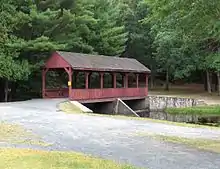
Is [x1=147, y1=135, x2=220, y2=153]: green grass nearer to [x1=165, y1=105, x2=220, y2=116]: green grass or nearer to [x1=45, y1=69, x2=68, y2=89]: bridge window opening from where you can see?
[x1=165, y1=105, x2=220, y2=116]: green grass

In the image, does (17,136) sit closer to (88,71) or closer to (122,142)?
(122,142)

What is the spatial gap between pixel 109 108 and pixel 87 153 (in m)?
24.8

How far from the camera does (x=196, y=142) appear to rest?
12812mm

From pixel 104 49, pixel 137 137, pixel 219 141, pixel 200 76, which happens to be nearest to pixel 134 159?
pixel 137 137

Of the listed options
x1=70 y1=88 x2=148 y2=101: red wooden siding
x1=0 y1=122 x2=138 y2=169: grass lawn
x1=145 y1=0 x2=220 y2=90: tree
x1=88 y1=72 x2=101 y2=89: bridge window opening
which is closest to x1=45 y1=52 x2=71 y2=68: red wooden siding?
x1=70 y1=88 x2=148 y2=101: red wooden siding

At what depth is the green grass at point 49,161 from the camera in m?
8.31

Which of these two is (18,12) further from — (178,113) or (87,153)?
(87,153)

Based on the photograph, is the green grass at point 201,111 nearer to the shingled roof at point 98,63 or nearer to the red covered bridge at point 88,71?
the red covered bridge at point 88,71

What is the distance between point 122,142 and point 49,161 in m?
3.96

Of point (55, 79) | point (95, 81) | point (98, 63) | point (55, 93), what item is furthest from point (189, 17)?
point (95, 81)

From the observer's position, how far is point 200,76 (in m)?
59.8

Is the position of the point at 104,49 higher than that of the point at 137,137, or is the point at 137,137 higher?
the point at 104,49

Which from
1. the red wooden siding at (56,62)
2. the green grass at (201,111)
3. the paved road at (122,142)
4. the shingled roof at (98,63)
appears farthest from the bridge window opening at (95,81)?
the paved road at (122,142)

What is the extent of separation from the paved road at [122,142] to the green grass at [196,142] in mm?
530
